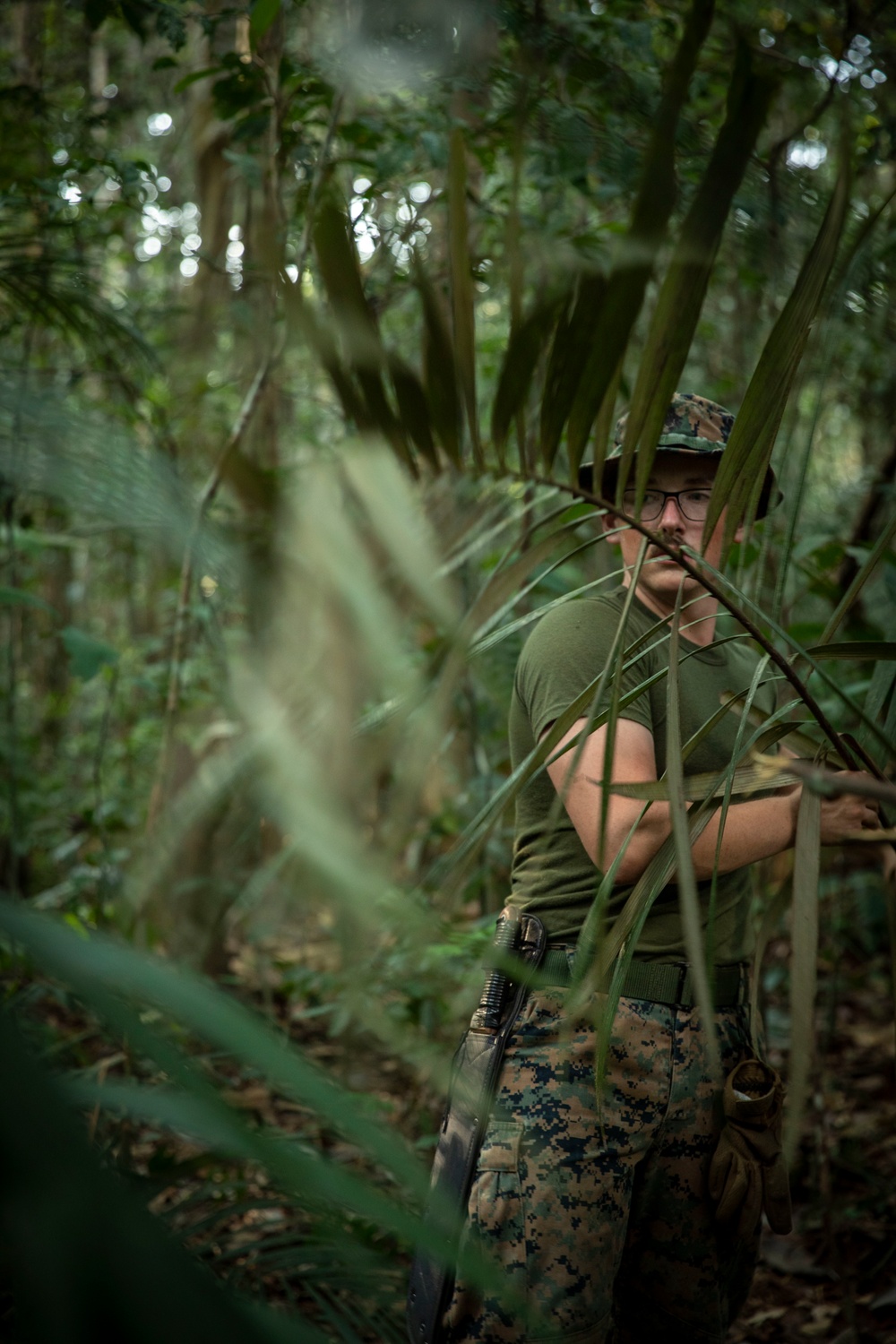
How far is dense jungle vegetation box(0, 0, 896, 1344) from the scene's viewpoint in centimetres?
43

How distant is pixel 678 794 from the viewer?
69cm

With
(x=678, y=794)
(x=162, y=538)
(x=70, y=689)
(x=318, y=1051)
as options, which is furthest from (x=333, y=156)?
(x=70, y=689)

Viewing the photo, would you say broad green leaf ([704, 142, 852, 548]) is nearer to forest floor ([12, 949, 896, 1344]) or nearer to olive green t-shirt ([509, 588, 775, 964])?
olive green t-shirt ([509, 588, 775, 964])

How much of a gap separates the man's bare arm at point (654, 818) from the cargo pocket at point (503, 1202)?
0.39 meters

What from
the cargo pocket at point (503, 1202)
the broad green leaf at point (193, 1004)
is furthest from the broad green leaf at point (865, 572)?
the cargo pocket at point (503, 1202)

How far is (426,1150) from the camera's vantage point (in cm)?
223

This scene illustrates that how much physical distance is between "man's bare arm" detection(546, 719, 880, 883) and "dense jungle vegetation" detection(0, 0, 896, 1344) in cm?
6

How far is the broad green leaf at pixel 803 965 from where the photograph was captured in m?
0.58

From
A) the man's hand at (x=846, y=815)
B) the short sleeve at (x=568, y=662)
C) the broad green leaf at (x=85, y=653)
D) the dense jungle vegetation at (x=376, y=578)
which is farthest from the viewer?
the broad green leaf at (x=85, y=653)

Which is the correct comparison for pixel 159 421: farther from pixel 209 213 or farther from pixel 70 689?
pixel 70 689

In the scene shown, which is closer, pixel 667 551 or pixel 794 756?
pixel 667 551

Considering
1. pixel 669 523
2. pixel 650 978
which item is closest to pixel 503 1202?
pixel 650 978

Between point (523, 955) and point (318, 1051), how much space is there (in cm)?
196

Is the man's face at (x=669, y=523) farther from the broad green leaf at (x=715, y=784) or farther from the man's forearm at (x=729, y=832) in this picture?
the broad green leaf at (x=715, y=784)
